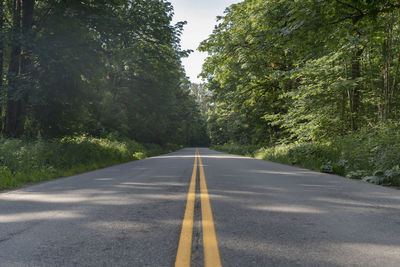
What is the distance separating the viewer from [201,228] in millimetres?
3221

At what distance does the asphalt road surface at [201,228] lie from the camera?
2.45 metres

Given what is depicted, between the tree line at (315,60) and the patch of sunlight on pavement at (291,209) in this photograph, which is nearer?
the patch of sunlight on pavement at (291,209)

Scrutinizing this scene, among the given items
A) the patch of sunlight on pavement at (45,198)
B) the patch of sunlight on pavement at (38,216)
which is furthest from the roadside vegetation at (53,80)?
the patch of sunlight on pavement at (38,216)

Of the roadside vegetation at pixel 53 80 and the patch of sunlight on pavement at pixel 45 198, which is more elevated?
the roadside vegetation at pixel 53 80

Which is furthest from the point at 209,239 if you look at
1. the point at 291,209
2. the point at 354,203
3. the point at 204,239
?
the point at 354,203

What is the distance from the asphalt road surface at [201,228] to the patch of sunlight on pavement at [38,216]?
1 cm

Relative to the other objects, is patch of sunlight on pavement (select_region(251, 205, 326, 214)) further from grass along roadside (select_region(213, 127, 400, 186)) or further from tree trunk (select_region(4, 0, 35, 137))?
tree trunk (select_region(4, 0, 35, 137))

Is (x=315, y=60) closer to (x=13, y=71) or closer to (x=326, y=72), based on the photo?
(x=326, y=72)

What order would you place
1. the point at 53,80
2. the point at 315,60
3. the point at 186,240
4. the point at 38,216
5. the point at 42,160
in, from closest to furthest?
1. the point at 186,240
2. the point at 38,216
3. the point at 42,160
4. the point at 53,80
5. the point at 315,60

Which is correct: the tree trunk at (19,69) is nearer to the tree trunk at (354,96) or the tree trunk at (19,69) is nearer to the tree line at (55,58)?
the tree line at (55,58)

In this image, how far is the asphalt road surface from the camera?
8.02 ft

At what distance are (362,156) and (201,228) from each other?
789 centimetres

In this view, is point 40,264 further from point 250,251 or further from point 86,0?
point 86,0

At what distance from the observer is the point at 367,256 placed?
2.48m
